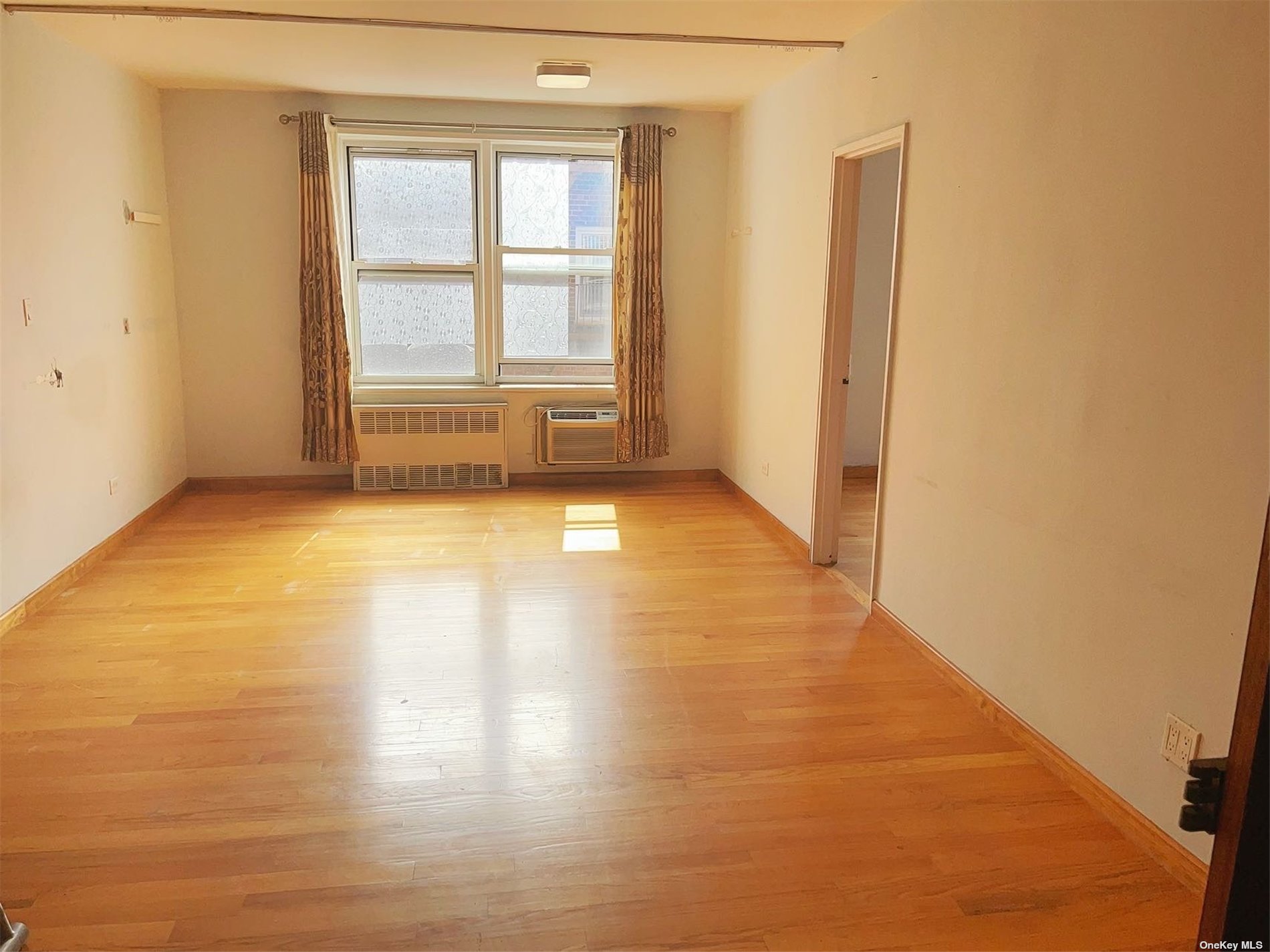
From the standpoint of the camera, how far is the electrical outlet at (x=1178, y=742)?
2.10 meters

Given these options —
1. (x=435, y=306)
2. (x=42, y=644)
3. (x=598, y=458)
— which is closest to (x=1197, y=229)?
(x=42, y=644)

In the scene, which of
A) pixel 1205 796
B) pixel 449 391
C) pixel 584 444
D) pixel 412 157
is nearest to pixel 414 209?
pixel 412 157

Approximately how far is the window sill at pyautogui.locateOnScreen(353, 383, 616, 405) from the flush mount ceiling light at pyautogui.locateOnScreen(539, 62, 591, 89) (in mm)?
2076

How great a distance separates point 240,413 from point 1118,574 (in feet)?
17.4

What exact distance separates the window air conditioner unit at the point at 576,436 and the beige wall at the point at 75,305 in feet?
7.87

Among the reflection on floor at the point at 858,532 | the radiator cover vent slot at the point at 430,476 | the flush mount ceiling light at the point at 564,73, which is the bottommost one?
the reflection on floor at the point at 858,532

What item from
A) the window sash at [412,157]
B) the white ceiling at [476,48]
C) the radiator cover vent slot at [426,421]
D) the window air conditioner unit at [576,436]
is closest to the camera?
the white ceiling at [476,48]

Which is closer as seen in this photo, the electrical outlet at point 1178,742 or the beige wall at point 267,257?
the electrical outlet at point 1178,742

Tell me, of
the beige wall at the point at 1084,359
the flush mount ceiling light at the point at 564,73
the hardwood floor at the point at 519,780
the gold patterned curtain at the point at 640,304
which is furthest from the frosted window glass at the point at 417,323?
the beige wall at the point at 1084,359

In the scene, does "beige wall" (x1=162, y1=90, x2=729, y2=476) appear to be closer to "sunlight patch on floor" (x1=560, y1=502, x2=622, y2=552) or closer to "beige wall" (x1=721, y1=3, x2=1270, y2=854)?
"sunlight patch on floor" (x1=560, y1=502, x2=622, y2=552)

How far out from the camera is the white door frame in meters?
3.89

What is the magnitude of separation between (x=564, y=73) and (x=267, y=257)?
A: 95.0 inches

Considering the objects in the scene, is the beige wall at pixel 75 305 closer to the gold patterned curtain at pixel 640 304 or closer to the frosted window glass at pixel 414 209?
the frosted window glass at pixel 414 209

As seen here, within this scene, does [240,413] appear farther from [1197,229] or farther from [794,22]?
[1197,229]
